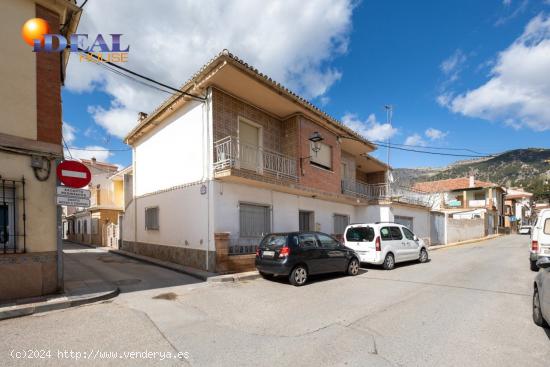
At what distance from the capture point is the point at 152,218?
1334 centimetres

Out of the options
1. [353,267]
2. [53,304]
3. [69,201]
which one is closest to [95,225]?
[69,201]

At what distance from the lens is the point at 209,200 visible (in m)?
9.70

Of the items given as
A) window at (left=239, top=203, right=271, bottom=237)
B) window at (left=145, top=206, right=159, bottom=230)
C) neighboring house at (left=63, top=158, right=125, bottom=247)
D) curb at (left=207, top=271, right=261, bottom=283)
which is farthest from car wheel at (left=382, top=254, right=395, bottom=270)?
neighboring house at (left=63, top=158, right=125, bottom=247)

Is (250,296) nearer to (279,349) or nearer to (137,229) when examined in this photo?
(279,349)

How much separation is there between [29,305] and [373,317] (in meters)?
6.18

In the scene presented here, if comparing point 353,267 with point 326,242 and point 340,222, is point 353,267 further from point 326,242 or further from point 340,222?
point 340,222

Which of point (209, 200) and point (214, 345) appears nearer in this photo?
point (214, 345)

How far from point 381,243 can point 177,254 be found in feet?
24.3

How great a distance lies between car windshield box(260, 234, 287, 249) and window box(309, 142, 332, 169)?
17.5 ft

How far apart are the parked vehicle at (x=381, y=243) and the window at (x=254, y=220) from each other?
10.2ft

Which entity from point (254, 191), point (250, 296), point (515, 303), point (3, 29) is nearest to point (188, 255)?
point (254, 191)

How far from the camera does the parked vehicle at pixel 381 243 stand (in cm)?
1042

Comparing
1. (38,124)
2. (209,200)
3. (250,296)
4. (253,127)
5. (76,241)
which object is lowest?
(76,241)

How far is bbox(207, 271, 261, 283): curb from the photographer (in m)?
8.36
